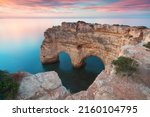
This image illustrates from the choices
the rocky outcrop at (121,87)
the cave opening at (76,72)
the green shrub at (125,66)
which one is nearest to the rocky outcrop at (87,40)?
the cave opening at (76,72)

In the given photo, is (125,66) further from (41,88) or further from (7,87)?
(7,87)

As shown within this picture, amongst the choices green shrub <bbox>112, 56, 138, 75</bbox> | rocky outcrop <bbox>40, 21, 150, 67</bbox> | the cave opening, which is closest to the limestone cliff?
rocky outcrop <bbox>40, 21, 150, 67</bbox>

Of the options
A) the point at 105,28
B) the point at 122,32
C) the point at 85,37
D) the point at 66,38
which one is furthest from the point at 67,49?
the point at 122,32

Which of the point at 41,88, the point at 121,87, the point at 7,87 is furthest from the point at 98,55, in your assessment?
the point at 7,87

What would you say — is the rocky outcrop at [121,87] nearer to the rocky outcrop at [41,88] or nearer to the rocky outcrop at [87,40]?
the rocky outcrop at [41,88]

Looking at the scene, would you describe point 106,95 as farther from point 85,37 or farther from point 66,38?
point 66,38
